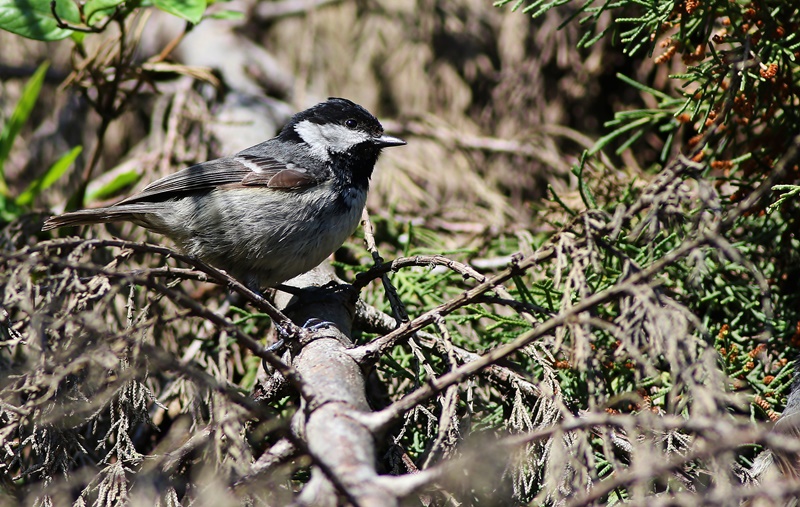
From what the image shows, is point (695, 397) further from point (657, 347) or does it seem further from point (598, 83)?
point (598, 83)

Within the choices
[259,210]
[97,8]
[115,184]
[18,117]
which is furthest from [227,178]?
[18,117]

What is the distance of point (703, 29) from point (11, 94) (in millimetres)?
4678

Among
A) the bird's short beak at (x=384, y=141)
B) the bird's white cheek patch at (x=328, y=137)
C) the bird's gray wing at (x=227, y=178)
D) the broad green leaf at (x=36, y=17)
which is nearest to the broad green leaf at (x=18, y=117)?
the broad green leaf at (x=36, y=17)

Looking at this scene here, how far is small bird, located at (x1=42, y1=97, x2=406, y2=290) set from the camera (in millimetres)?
3070

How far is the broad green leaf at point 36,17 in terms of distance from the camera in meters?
3.02

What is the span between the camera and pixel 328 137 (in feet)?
11.8

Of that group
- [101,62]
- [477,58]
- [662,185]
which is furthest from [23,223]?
[662,185]

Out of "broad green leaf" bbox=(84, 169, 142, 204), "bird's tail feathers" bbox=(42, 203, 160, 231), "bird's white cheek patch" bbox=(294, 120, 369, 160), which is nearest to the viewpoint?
"bird's tail feathers" bbox=(42, 203, 160, 231)

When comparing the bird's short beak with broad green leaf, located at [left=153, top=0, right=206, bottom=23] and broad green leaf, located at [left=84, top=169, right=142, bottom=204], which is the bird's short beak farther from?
broad green leaf, located at [left=84, top=169, right=142, bottom=204]

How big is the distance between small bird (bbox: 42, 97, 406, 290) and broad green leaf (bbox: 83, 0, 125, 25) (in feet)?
2.64

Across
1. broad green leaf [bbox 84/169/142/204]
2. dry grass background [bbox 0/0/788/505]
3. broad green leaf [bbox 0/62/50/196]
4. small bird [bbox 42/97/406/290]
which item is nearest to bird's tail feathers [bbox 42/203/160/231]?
small bird [bbox 42/97/406/290]

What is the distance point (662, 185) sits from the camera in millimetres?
1592

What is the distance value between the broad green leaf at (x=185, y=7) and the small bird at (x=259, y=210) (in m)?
0.71

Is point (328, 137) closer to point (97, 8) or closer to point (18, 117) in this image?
point (97, 8)
